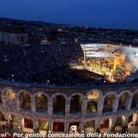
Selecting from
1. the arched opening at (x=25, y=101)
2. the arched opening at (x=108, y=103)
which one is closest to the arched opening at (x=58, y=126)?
the arched opening at (x=25, y=101)

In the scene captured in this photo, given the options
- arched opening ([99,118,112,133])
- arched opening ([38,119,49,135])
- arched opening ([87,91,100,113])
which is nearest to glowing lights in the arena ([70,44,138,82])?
arched opening ([87,91,100,113])

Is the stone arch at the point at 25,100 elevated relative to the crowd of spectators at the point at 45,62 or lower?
lower

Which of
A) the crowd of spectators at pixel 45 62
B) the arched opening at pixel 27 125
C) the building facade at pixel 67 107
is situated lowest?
the arched opening at pixel 27 125

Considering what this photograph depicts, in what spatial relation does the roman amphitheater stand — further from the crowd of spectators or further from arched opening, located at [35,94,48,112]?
the crowd of spectators

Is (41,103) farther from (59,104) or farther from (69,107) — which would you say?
(69,107)

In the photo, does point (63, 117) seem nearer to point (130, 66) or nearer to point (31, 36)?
point (130, 66)

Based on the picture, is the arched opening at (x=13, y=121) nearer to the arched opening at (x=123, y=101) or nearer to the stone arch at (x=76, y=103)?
the stone arch at (x=76, y=103)
